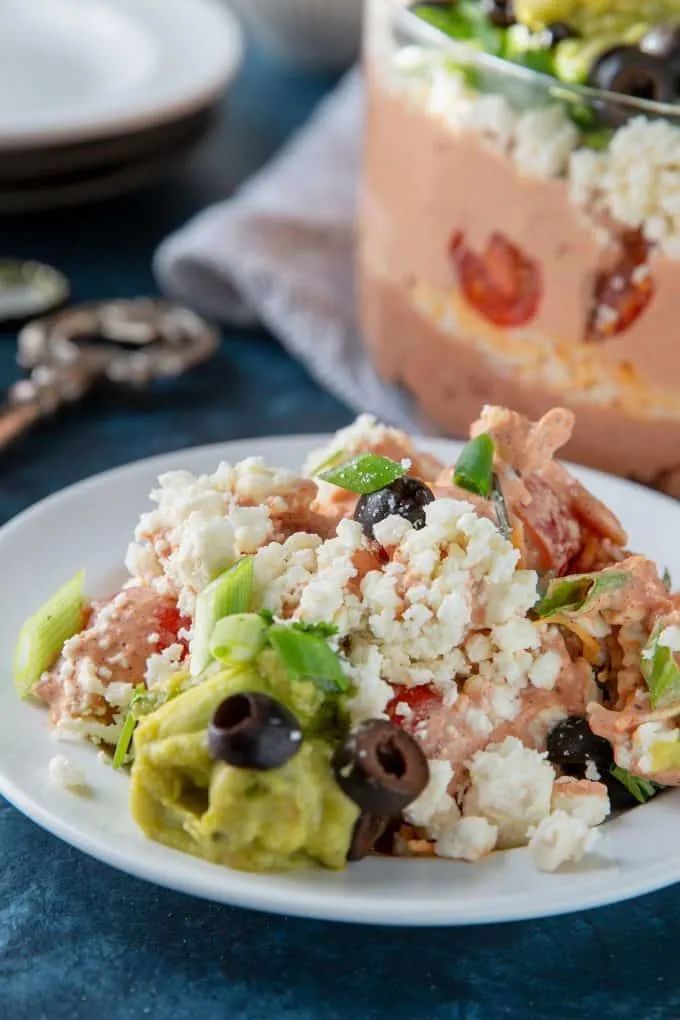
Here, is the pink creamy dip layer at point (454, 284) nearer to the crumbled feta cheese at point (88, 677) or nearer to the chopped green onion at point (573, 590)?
the chopped green onion at point (573, 590)

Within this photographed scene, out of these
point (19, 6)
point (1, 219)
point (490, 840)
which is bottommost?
point (1, 219)

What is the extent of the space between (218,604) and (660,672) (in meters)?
0.35

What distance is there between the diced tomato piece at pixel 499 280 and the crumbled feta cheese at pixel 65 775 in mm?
865

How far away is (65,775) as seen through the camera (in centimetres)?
122

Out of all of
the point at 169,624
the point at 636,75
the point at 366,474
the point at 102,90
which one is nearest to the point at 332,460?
the point at 366,474

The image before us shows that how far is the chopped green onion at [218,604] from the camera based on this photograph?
1214mm

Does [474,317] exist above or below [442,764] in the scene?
below

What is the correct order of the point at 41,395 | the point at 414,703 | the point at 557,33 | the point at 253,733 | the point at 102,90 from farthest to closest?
the point at 102,90, the point at 41,395, the point at 557,33, the point at 414,703, the point at 253,733

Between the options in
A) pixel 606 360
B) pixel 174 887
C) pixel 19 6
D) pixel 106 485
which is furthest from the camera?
pixel 19 6

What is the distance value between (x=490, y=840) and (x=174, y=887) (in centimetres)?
23

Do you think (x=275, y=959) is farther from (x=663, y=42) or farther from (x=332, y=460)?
(x=663, y=42)

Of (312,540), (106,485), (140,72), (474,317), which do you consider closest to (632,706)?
(312,540)

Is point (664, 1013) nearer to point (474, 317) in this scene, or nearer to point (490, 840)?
point (490, 840)

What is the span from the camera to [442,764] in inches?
46.1
